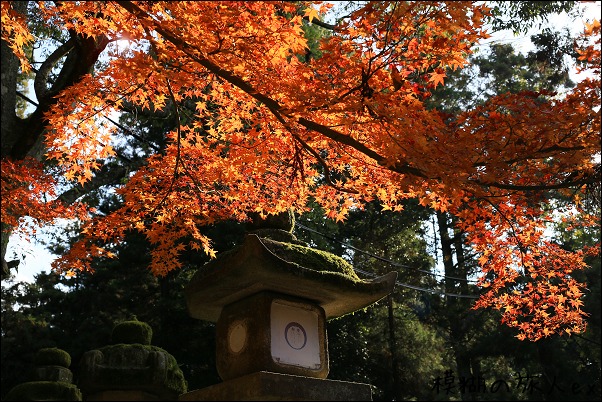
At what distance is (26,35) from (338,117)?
11.8 ft

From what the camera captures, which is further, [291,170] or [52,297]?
[52,297]

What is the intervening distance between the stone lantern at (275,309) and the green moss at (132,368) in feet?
14.6

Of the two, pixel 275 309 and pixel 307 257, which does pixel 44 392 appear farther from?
pixel 307 257

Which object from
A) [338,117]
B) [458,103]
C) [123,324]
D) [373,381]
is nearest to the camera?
[338,117]

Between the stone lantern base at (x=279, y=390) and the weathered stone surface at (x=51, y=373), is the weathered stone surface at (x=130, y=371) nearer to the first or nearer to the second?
the weathered stone surface at (x=51, y=373)

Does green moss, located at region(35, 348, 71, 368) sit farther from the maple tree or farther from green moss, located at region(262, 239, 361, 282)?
green moss, located at region(262, 239, 361, 282)

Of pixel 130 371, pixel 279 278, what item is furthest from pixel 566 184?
pixel 130 371

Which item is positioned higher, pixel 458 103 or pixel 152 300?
pixel 458 103

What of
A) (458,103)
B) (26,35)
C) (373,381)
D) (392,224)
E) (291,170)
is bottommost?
(373,381)

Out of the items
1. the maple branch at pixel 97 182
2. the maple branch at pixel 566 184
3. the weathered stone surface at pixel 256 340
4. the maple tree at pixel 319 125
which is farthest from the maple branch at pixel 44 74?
the maple branch at pixel 566 184

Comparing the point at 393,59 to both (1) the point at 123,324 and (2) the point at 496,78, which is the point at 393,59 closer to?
(1) the point at 123,324

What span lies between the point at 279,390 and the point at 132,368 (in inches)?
221

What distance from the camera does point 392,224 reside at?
19547mm

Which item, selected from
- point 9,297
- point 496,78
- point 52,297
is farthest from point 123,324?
point 496,78
